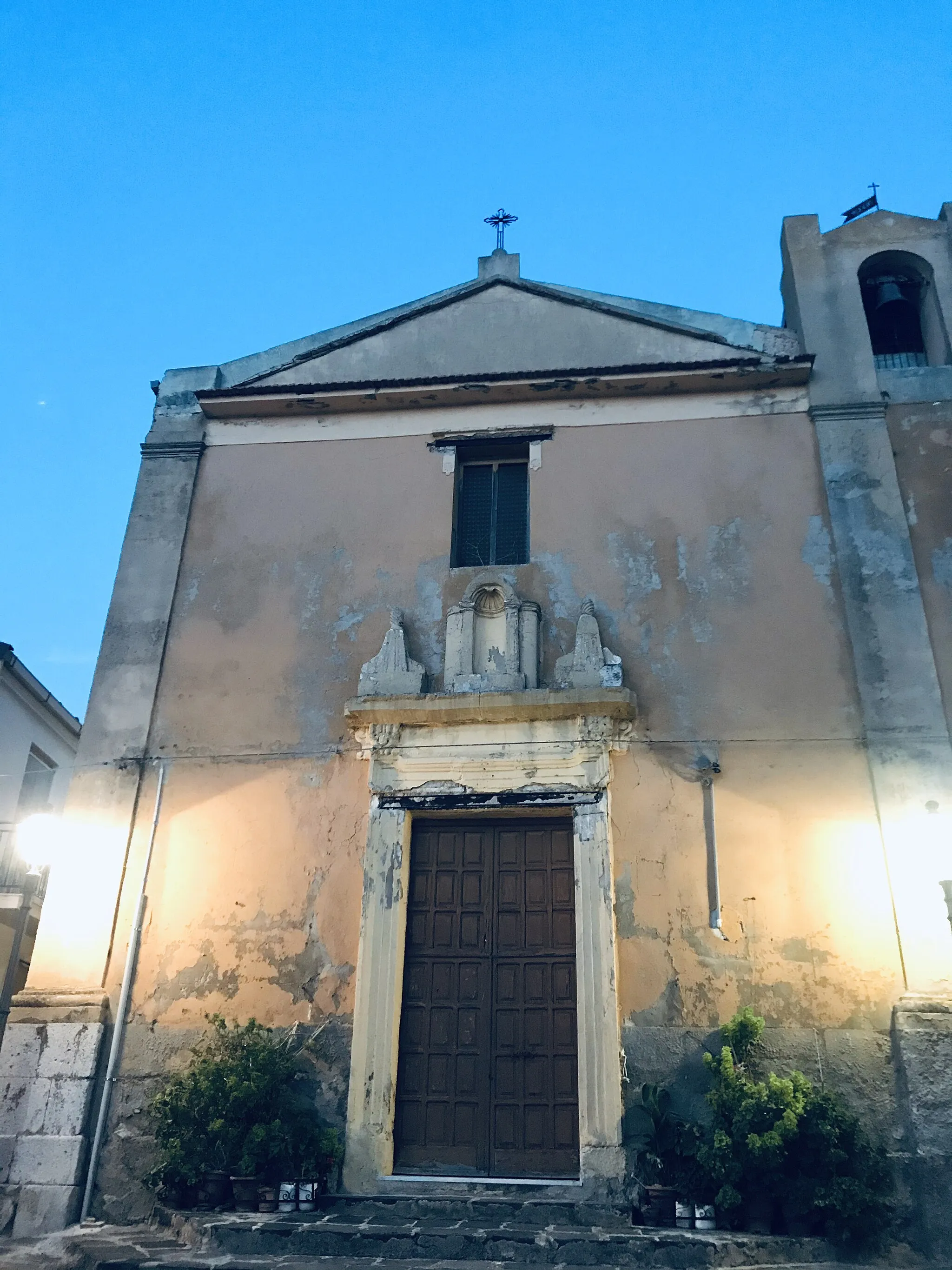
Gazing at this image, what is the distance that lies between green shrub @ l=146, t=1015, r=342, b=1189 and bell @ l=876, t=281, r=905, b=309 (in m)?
9.29

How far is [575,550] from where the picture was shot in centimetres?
1005

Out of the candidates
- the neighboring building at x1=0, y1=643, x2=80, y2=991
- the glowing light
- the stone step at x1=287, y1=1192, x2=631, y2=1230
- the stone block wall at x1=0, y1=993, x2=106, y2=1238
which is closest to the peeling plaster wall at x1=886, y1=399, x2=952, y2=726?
the stone step at x1=287, y1=1192, x2=631, y2=1230

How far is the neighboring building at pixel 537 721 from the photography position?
8094 millimetres

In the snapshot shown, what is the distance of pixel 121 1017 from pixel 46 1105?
0.80 meters

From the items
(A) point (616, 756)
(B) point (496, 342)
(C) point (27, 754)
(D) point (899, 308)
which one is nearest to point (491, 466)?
(B) point (496, 342)

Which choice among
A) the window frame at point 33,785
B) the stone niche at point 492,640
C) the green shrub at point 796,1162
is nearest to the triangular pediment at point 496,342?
the stone niche at point 492,640

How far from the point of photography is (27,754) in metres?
16.1

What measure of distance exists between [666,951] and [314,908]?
2829 millimetres

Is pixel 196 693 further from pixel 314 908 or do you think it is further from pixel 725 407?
pixel 725 407

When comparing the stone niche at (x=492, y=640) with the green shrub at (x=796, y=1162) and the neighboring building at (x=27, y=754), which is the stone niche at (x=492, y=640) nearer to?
the green shrub at (x=796, y=1162)

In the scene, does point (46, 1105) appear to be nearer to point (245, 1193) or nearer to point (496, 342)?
point (245, 1193)

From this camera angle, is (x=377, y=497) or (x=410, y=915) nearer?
(x=410, y=915)

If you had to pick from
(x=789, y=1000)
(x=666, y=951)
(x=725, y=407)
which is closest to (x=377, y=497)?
(x=725, y=407)

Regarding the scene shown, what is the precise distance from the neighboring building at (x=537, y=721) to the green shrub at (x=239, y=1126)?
32cm
